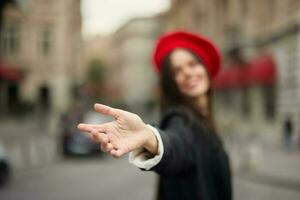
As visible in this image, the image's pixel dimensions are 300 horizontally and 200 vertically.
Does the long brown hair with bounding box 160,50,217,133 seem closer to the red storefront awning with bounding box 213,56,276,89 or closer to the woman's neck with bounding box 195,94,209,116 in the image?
the woman's neck with bounding box 195,94,209,116

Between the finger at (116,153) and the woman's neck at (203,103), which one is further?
the woman's neck at (203,103)

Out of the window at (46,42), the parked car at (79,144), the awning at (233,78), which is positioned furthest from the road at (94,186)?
the window at (46,42)

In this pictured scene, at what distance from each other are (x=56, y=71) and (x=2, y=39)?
4.79 metres

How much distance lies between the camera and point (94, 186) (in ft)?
41.8

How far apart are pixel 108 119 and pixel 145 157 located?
18.3 m

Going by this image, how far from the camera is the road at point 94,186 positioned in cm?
1109

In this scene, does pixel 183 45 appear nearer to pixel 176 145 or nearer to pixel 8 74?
pixel 176 145

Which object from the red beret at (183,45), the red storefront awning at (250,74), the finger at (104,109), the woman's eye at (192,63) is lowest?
the red storefront awning at (250,74)

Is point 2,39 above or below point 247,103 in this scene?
above

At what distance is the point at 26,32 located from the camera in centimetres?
3747

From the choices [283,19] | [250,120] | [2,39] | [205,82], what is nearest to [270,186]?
[205,82]

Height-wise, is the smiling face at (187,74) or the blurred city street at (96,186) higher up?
the smiling face at (187,74)

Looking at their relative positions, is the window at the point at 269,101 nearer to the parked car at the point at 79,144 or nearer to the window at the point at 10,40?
the parked car at the point at 79,144

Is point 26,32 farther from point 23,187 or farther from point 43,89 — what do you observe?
point 23,187
